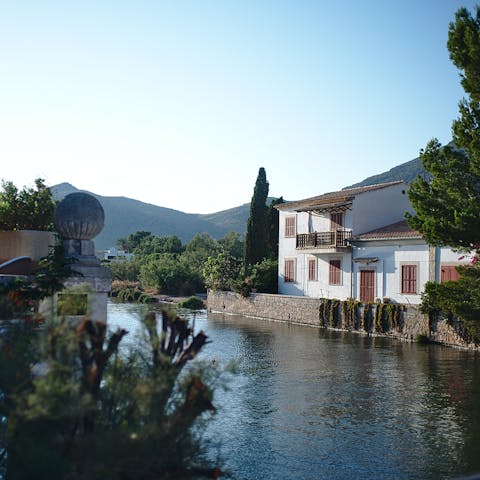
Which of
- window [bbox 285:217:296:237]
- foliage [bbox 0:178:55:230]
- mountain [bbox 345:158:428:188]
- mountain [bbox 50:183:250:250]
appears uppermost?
mountain [bbox 345:158:428:188]

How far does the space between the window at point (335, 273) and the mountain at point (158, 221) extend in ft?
306

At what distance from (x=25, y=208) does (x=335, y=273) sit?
2214 cm

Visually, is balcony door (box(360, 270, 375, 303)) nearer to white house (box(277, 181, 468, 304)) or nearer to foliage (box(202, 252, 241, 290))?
white house (box(277, 181, 468, 304))

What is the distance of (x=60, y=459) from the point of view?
3.59 m

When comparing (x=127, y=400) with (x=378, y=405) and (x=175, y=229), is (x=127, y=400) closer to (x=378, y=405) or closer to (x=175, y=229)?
(x=378, y=405)

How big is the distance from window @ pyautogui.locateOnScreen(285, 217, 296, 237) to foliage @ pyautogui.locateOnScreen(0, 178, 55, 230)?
24331mm

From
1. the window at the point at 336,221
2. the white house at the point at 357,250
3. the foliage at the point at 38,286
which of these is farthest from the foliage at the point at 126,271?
the foliage at the point at 38,286

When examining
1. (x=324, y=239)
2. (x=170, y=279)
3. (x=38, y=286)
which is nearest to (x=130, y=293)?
(x=170, y=279)

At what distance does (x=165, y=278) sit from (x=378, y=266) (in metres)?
22.7

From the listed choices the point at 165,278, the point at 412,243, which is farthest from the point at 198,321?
the point at 165,278

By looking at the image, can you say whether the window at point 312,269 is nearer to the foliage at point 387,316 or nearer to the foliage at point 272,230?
the foliage at point 387,316

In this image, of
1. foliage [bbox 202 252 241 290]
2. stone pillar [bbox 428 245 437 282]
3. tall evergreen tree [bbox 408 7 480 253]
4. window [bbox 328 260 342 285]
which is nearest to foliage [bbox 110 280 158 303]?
foliage [bbox 202 252 241 290]

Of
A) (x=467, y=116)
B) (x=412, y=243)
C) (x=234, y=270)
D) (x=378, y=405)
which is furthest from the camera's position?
(x=234, y=270)

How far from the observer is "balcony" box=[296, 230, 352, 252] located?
1202 inches
